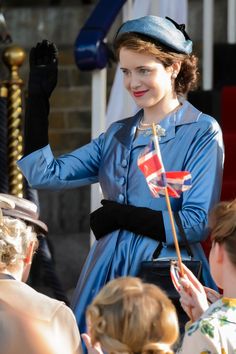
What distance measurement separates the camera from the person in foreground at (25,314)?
420 cm

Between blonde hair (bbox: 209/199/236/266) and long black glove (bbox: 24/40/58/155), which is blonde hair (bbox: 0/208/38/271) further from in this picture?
long black glove (bbox: 24/40/58/155)

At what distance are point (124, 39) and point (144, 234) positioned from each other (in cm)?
76

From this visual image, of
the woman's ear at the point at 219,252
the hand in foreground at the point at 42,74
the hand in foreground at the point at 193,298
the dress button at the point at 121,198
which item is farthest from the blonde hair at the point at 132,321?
the hand in foreground at the point at 42,74

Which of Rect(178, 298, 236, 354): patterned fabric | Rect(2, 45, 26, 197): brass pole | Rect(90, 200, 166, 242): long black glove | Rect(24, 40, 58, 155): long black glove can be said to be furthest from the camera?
Rect(2, 45, 26, 197): brass pole

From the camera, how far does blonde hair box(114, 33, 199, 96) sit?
5.29m

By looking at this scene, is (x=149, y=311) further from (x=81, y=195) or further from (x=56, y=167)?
(x=81, y=195)

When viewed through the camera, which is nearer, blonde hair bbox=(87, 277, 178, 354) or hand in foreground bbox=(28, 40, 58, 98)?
blonde hair bbox=(87, 277, 178, 354)

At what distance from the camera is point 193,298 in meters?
4.50

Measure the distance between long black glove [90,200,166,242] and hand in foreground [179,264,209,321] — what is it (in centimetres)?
60

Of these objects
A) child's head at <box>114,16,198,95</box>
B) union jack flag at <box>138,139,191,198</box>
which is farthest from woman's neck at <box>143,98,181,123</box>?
union jack flag at <box>138,139,191,198</box>

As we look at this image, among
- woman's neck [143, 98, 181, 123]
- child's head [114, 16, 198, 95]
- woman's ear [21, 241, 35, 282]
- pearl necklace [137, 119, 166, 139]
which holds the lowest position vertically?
woman's ear [21, 241, 35, 282]

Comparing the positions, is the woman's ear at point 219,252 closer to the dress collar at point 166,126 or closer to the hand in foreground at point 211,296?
the hand in foreground at point 211,296

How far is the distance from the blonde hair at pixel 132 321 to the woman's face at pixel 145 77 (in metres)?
1.57

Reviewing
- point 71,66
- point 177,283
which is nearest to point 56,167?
point 177,283
